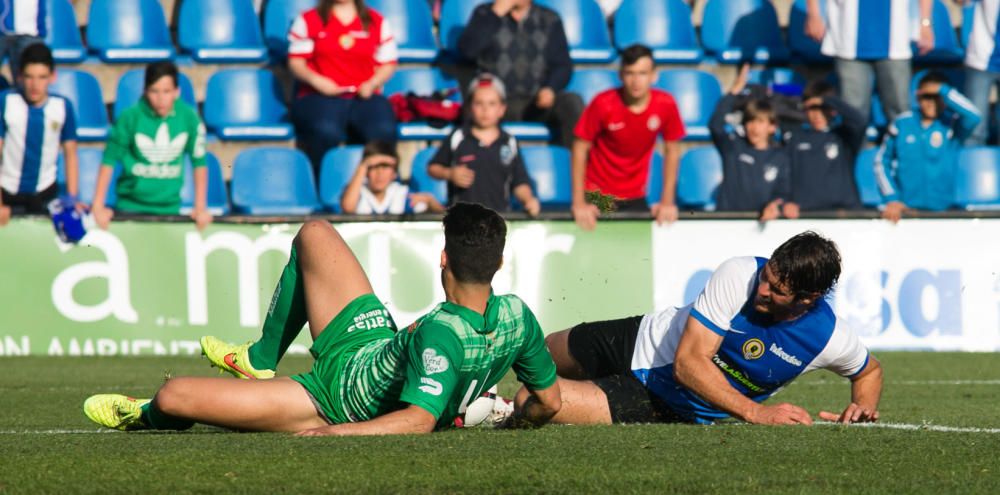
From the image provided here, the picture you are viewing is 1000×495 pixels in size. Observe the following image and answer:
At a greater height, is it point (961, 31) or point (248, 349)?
point (961, 31)

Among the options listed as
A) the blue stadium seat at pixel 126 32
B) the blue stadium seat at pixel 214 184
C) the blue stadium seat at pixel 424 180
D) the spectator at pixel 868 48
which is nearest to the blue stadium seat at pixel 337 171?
the blue stadium seat at pixel 424 180

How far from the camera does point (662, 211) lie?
1145cm

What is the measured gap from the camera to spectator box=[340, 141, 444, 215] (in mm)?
12039

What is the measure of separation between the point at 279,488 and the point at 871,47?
35.4 ft

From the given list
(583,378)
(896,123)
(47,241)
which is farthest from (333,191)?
(583,378)

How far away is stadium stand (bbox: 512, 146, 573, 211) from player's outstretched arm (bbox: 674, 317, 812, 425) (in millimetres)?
7372

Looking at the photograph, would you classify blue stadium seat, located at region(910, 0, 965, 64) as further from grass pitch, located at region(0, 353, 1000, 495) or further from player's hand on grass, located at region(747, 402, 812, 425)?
player's hand on grass, located at region(747, 402, 812, 425)

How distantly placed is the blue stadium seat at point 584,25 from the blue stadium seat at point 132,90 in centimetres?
365

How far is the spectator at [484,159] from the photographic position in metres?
12.1

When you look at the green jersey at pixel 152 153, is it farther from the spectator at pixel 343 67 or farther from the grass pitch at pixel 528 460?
the grass pitch at pixel 528 460

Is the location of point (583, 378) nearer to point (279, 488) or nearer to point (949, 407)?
point (949, 407)

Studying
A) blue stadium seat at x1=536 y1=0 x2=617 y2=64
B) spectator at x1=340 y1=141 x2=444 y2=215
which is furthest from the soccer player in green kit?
Result: blue stadium seat at x1=536 y1=0 x2=617 y2=64

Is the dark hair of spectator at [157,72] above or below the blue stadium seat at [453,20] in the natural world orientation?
below

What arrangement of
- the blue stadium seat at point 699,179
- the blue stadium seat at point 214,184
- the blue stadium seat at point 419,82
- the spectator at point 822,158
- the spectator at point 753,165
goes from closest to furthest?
the spectator at point 753,165 < the spectator at point 822,158 < the blue stadium seat at point 214,184 < the blue stadium seat at point 699,179 < the blue stadium seat at point 419,82
